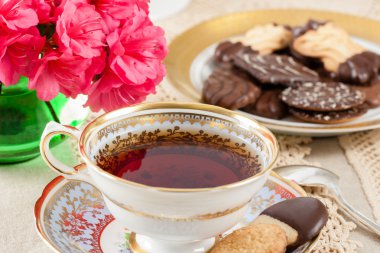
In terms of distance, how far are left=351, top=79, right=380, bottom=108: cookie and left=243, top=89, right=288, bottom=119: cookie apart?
0.61ft

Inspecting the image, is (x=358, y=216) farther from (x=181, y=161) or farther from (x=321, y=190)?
(x=181, y=161)

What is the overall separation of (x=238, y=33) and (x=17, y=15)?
0.93 meters

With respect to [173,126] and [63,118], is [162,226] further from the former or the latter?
[63,118]

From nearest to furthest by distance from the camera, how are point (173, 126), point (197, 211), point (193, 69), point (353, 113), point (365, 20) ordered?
point (197, 211)
point (173, 126)
point (353, 113)
point (193, 69)
point (365, 20)

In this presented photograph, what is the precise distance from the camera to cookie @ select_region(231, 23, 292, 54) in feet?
5.10

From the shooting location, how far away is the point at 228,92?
4.30 ft

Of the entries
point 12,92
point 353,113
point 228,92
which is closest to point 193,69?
point 228,92

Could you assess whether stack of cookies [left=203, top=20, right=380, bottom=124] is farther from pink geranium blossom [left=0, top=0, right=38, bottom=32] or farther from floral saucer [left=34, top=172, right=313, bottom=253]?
pink geranium blossom [left=0, top=0, right=38, bottom=32]

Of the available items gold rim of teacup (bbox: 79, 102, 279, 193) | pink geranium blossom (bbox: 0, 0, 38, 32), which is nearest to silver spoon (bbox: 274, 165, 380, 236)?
gold rim of teacup (bbox: 79, 102, 279, 193)

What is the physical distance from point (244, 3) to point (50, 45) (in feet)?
4.19

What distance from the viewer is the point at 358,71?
1417 mm

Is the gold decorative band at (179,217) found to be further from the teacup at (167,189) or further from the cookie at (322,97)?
the cookie at (322,97)

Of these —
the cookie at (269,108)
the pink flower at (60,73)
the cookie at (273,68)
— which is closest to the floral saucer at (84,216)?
the pink flower at (60,73)

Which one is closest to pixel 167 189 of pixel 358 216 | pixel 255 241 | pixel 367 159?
pixel 255 241
